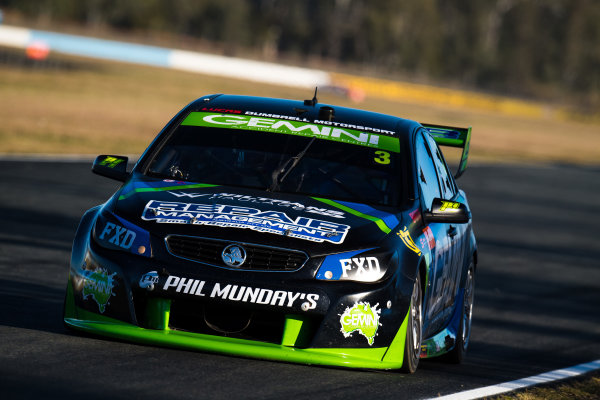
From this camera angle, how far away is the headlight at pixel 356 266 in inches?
220

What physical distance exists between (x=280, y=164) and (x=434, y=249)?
3.24 ft

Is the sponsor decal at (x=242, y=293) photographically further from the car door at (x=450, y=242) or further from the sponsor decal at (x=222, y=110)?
the sponsor decal at (x=222, y=110)

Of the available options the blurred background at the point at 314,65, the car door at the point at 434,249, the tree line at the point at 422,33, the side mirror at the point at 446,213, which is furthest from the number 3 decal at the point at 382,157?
the tree line at the point at 422,33

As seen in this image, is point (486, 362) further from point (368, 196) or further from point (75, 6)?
point (75, 6)

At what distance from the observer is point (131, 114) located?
35.2 m

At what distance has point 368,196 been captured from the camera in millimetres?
6504

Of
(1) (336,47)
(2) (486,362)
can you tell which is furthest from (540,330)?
(1) (336,47)

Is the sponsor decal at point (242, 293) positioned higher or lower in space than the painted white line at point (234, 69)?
higher

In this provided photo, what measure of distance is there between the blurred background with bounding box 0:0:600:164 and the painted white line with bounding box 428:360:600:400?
48.7 ft

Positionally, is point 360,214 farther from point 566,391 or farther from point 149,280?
point 566,391

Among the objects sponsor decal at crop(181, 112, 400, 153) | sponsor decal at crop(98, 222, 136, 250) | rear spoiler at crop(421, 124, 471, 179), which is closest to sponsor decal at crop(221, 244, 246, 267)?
sponsor decal at crop(98, 222, 136, 250)

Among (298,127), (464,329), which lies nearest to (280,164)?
(298,127)

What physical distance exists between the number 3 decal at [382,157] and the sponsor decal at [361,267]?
120 cm

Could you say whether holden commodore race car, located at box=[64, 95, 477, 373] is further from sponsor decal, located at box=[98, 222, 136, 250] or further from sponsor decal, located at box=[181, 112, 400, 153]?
sponsor decal, located at box=[181, 112, 400, 153]
